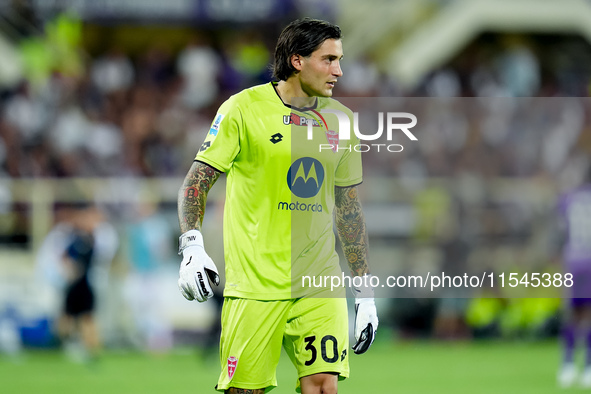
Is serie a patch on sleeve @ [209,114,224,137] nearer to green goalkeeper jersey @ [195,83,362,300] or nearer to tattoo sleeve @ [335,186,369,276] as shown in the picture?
green goalkeeper jersey @ [195,83,362,300]

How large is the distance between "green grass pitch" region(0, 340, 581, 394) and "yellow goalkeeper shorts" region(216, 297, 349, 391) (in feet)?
17.7

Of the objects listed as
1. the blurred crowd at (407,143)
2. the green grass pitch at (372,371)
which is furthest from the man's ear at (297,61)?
the blurred crowd at (407,143)

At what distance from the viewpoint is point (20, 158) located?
1669 centimetres

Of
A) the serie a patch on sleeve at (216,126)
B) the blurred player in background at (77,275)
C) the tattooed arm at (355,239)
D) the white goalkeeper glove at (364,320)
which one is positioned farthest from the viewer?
the blurred player in background at (77,275)

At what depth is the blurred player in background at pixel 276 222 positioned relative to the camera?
5527 mm

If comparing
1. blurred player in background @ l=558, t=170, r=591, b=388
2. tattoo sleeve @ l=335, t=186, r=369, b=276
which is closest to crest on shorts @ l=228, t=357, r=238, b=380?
tattoo sleeve @ l=335, t=186, r=369, b=276

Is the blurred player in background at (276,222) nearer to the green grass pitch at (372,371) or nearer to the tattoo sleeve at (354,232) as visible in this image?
the tattoo sleeve at (354,232)

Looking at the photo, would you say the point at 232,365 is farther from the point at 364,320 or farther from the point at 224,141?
the point at 224,141

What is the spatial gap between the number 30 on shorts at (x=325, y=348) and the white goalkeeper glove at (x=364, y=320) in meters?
0.25

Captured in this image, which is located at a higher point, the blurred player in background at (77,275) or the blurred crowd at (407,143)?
the blurred crowd at (407,143)

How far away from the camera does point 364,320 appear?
19.2 ft

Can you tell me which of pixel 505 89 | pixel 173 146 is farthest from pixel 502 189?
pixel 173 146

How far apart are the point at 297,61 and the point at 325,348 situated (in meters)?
1.59

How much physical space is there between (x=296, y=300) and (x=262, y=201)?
0.57 meters
